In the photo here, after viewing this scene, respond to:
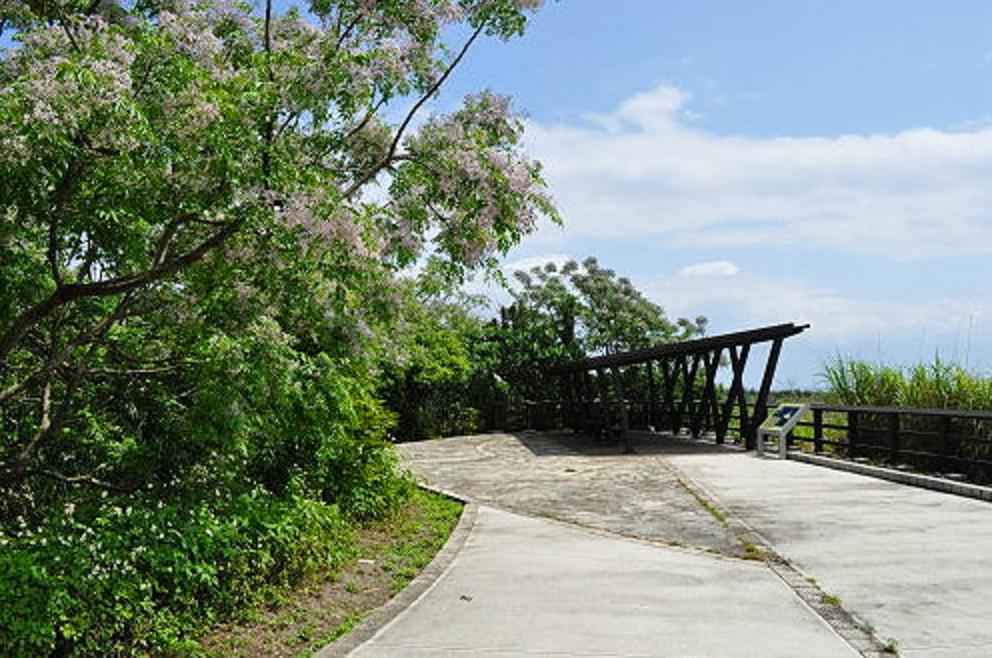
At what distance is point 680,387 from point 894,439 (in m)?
14.0

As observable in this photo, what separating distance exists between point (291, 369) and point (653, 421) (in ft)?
69.2

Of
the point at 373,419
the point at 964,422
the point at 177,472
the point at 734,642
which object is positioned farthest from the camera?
the point at 964,422

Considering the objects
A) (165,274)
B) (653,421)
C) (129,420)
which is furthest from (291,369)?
(653,421)

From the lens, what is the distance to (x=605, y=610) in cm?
594

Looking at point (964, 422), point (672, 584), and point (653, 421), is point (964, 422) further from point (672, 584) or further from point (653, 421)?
point (653, 421)

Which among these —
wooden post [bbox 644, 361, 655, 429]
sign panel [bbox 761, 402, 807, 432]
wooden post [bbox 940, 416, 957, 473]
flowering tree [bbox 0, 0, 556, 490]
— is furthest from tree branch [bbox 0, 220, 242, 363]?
wooden post [bbox 644, 361, 655, 429]

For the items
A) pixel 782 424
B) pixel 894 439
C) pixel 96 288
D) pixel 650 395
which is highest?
pixel 650 395

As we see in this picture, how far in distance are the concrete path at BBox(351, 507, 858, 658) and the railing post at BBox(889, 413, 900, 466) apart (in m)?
7.16

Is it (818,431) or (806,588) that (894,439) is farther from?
(806,588)

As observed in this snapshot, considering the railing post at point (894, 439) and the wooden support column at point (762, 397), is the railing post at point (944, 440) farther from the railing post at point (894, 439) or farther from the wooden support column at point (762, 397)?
the wooden support column at point (762, 397)

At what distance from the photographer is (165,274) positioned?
6.13 metres

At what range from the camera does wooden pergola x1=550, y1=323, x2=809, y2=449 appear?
1812 centimetres

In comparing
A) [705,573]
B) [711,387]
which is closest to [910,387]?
[711,387]

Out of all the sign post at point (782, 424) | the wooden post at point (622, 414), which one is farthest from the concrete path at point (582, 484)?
the sign post at point (782, 424)
